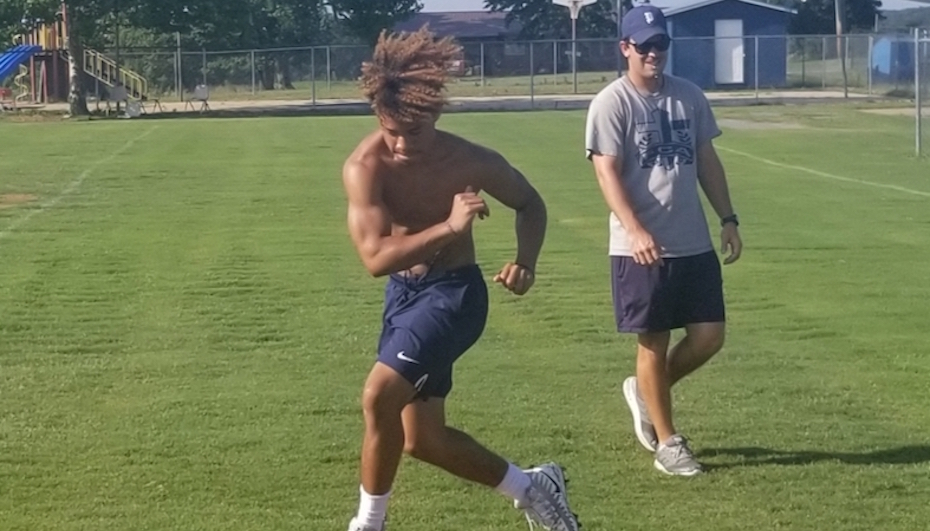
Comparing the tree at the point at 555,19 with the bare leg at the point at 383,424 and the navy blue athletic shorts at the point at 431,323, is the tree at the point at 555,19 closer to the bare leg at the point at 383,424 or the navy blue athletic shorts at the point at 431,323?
the navy blue athletic shorts at the point at 431,323

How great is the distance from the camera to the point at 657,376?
21.6 ft

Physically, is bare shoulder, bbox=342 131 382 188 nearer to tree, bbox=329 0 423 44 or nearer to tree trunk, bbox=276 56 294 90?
tree trunk, bbox=276 56 294 90

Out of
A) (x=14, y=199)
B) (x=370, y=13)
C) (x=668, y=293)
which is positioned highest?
(x=370, y=13)

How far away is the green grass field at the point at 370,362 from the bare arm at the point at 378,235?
1.23 meters

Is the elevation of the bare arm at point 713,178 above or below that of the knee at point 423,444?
above

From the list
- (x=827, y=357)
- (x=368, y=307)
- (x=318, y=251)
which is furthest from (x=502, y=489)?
(x=318, y=251)

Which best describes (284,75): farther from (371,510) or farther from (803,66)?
(371,510)

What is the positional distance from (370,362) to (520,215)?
3.57m

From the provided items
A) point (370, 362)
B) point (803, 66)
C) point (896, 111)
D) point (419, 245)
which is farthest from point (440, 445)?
point (803, 66)

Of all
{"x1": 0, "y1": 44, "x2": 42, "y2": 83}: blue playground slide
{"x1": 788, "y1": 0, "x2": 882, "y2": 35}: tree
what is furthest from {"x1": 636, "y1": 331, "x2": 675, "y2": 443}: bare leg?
{"x1": 788, "y1": 0, "x2": 882, "y2": 35}: tree

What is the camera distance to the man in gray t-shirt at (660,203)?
633cm

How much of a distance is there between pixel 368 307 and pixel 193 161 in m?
14.9

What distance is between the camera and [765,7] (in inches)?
2514

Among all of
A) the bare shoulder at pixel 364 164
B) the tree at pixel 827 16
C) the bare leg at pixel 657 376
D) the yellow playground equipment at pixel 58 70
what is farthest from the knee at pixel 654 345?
the tree at pixel 827 16
